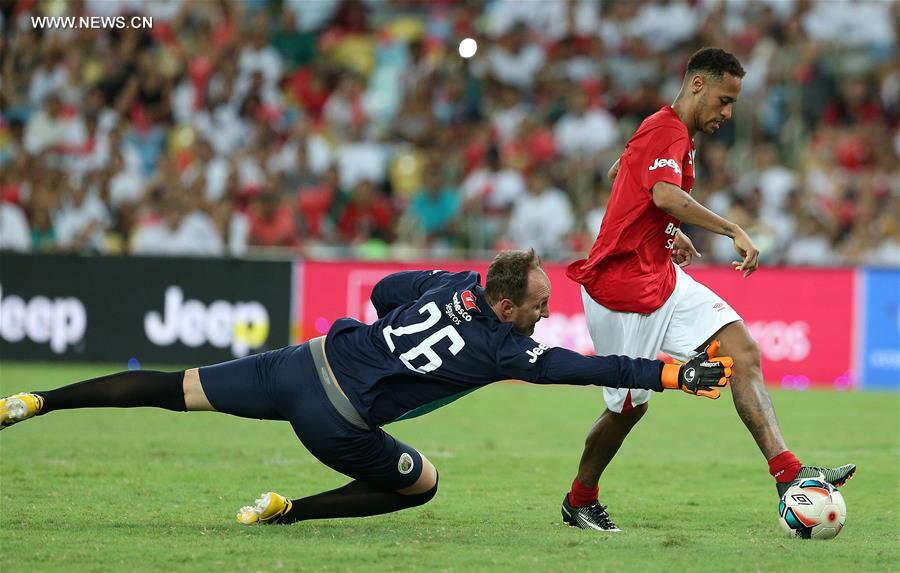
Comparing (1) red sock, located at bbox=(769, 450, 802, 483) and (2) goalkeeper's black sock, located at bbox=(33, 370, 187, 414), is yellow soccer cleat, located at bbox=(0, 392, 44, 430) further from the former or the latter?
(1) red sock, located at bbox=(769, 450, 802, 483)

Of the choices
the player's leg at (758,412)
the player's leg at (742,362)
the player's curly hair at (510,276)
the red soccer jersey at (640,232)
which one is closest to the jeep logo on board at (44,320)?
the red soccer jersey at (640,232)

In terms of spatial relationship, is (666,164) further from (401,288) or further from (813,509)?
(813,509)

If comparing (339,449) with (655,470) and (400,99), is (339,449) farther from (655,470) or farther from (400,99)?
(400,99)

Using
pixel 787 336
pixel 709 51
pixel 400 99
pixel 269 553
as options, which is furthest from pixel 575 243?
pixel 269 553

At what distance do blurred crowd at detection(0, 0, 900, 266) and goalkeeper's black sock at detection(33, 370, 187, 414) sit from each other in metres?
10.7

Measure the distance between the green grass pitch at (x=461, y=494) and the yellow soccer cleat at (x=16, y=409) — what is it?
554 mm

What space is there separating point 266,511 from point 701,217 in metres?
2.78

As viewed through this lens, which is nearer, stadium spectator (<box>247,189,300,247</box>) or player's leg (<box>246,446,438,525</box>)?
player's leg (<box>246,446,438,525</box>)

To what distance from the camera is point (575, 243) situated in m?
18.1

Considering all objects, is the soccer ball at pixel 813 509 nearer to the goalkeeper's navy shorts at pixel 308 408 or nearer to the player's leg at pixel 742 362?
the player's leg at pixel 742 362

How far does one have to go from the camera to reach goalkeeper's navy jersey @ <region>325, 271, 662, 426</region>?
251 inches

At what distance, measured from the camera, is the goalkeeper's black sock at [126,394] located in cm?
693

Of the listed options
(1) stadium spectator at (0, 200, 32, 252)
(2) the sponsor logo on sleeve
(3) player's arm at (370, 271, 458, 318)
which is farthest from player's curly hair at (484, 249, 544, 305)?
(1) stadium spectator at (0, 200, 32, 252)

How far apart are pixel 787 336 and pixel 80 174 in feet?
33.9
